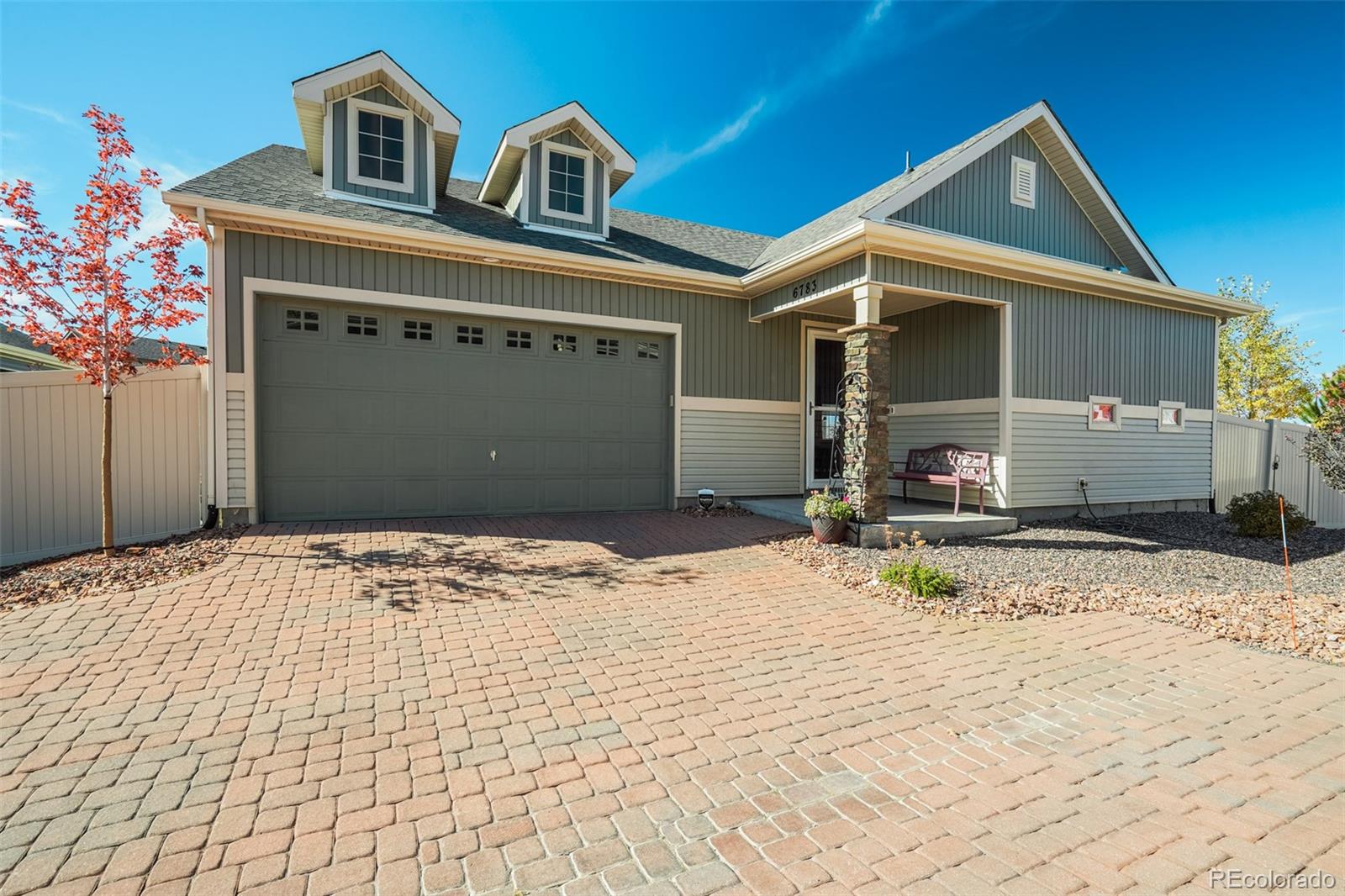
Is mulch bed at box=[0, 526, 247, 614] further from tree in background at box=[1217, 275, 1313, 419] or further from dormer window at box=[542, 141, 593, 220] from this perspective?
tree in background at box=[1217, 275, 1313, 419]

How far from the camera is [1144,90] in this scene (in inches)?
403

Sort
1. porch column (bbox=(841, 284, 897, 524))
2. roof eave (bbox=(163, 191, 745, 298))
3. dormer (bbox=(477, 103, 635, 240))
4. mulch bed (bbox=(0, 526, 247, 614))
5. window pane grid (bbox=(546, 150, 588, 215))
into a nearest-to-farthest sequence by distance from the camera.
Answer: mulch bed (bbox=(0, 526, 247, 614)) < roof eave (bbox=(163, 191, 745, 298)) < porch column (bbox=(841, 284, 897, 524)) < dormer (bbox=(477, 103, 635, 240)) < window pane grid (bbox=(546, 150, 588, 215))

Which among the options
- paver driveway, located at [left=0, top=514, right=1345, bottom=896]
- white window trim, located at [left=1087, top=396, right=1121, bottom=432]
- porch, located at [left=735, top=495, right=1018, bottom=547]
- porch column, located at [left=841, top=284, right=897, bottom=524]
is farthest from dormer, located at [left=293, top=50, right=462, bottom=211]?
white window trim, located at [left=1087, top=396, right=1121, bottom=432]

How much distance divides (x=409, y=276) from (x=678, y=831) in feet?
25.0

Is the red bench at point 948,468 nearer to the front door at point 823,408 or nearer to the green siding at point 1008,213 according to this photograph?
the front door at point 823,408

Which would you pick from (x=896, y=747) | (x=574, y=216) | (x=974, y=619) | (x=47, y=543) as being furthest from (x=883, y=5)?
(x=47, y=543)

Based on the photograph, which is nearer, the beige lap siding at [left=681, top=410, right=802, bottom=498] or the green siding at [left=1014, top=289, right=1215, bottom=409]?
the green siding at [left=1014, top=289, right=1215, bottom=409]

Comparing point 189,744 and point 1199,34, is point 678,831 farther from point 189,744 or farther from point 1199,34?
point 1199,34

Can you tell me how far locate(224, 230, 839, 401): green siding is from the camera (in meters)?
7.06

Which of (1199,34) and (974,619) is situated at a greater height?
(1199,34)

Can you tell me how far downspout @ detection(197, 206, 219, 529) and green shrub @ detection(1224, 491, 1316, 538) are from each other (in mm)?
13773

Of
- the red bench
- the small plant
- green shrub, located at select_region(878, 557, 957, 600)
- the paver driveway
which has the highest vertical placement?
the red bench

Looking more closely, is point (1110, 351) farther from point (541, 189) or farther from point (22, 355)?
point (22, 355)

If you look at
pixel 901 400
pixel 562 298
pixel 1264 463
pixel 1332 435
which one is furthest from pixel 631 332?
pixel 1264 463
